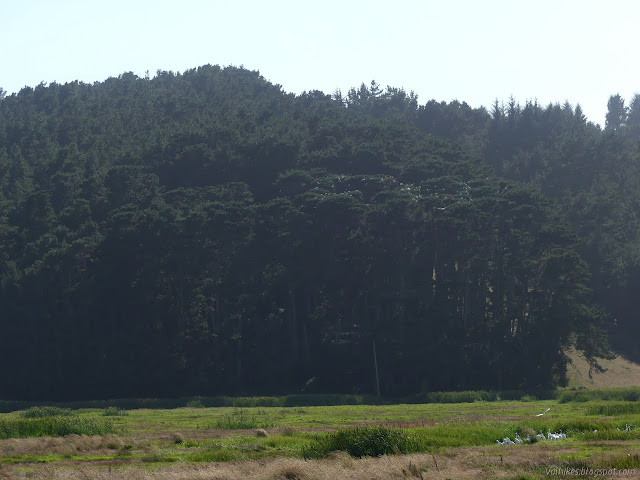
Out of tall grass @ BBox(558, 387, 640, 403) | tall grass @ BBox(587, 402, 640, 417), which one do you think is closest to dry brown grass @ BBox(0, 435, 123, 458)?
tall grass @ BBox(587, 402, 640, 417)

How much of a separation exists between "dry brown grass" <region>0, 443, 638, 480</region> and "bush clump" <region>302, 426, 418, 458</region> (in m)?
0.88

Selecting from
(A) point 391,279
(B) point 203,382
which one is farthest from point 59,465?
(A) point 391,279

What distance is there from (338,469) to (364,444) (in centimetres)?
388

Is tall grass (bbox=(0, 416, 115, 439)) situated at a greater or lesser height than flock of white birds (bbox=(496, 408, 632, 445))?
greater

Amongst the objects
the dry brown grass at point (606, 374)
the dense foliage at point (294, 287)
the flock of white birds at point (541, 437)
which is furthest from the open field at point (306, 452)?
the dry brown grass at point (606, 374)

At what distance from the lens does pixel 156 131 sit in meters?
133

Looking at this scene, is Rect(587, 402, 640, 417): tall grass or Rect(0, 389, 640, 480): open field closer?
Rect(0, 389, 640, 480): open field

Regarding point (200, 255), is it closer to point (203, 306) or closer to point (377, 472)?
point (203, 306)

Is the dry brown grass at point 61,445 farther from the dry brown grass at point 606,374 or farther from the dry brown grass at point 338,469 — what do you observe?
the dry brown grass at point 606,374

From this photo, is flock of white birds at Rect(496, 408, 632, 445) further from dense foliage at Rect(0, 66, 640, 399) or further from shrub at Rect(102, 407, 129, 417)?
dense foliage at Rect(0, 66, 640, 399)

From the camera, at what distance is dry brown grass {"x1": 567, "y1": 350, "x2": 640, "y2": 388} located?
284 feet

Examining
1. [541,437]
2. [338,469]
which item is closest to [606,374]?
[541,437]

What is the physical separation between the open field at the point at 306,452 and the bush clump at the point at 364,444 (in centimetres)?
10

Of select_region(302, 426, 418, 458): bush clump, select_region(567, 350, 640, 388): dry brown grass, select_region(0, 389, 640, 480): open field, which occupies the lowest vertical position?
select_region(567, 350, 640, 388): dry brown grass
